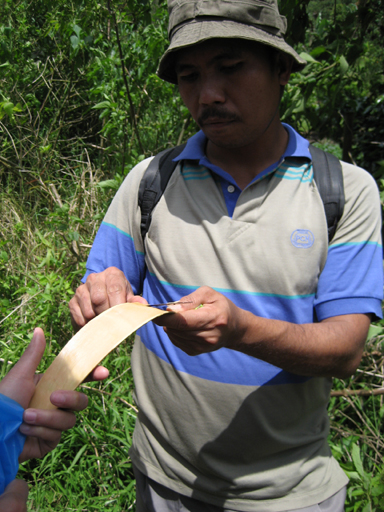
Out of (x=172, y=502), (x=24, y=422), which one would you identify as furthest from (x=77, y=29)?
(x=172, y=502)

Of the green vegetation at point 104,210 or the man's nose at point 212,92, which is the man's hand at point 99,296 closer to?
the man's nose at point 212,92

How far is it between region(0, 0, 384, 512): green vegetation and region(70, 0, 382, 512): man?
108 cm

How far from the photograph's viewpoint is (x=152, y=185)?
1725mm

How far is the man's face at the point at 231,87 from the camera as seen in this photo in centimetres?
154

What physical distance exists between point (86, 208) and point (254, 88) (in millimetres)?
2595

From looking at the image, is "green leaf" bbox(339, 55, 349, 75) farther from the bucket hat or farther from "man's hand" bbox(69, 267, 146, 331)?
"man's hand" bbox(69, 267, 146, 331)

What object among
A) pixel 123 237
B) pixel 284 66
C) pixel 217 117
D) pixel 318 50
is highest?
pixel 318 50

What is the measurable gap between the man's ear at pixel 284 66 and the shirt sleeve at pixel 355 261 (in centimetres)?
49

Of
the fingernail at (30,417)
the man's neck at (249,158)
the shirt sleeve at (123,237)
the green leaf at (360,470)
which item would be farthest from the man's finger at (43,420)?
the green leaf at (360,470)

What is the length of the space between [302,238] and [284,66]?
2.38 feet

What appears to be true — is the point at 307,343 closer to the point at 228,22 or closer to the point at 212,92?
the point at 212,92

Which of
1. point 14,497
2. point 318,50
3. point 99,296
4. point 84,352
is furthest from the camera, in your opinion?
point 318,50

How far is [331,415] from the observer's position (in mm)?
2977

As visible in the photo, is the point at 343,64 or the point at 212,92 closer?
the point at 212,92
